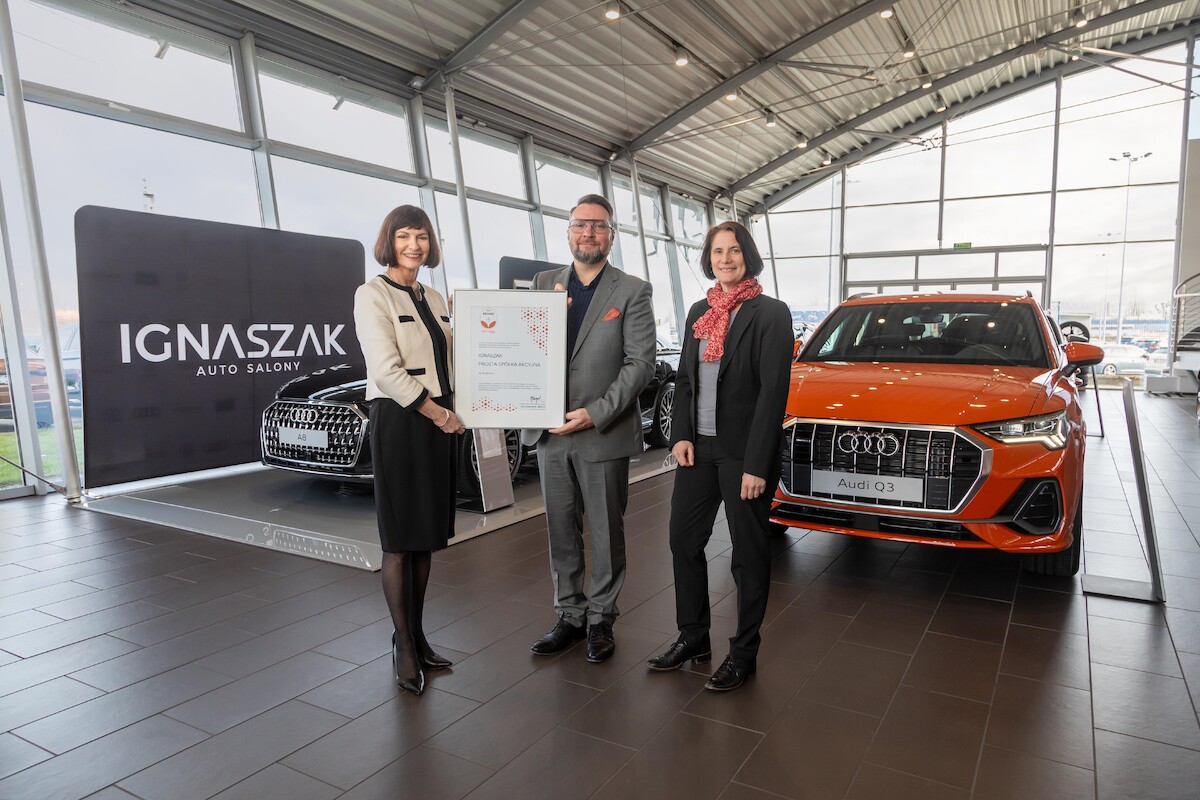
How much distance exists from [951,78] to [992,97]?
1.77m

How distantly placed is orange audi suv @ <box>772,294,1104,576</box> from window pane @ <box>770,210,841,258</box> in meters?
14.8

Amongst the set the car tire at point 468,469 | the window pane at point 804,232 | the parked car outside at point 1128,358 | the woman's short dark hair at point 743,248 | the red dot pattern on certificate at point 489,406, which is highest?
the window pane at point 804,232

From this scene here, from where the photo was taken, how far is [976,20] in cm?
1263

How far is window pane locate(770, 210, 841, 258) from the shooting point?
1748 centimetres

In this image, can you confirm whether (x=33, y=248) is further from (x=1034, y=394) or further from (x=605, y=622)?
(x=1034, y=394)

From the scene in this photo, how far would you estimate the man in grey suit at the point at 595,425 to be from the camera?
242cm

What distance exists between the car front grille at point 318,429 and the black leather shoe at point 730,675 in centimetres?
287

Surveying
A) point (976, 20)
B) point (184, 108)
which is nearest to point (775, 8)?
point (976, 20)

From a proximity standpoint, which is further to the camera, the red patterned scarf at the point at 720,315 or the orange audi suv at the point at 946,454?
the orange audi suv at the point at 946,454

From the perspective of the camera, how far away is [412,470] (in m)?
2.32

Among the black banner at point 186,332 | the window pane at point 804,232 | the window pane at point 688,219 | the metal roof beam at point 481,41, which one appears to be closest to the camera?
the black banner at point 186,332

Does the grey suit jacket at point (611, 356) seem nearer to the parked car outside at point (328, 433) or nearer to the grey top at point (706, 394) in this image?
the grey top at point (706, 394)

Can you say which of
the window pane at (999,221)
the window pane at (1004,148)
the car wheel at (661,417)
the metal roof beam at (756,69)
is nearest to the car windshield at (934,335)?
the car wheel at (661,417)

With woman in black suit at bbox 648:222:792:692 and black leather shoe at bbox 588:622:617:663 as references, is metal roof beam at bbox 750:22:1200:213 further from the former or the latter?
black leather shoe at bbox 588:622:617:663
